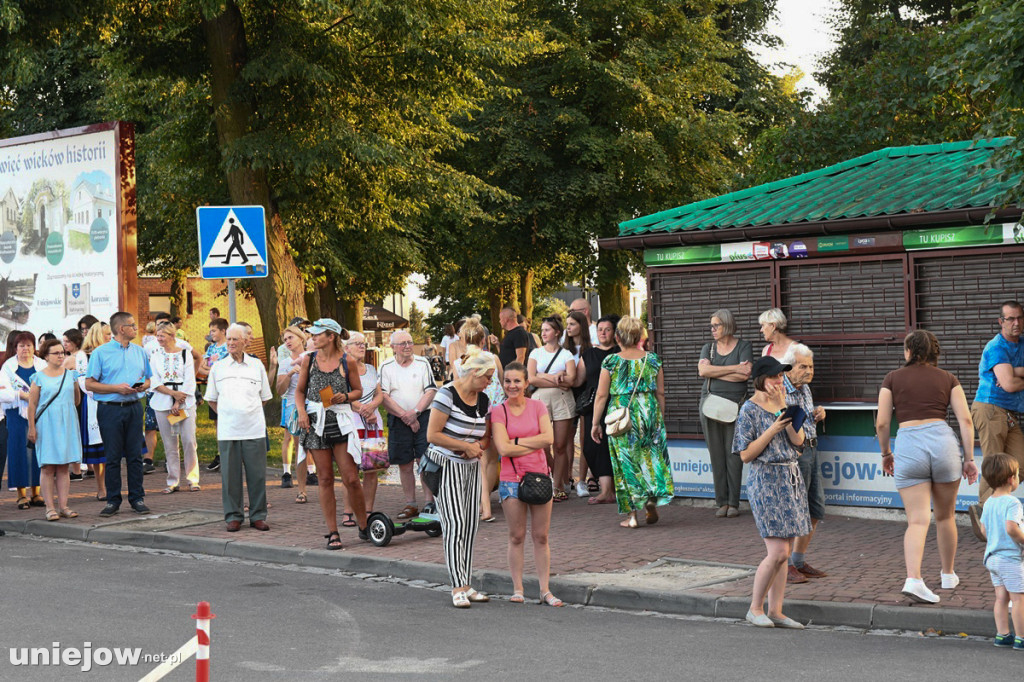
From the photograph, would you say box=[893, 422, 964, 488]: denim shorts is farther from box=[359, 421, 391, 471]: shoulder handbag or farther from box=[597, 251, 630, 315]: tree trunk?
box=[597, 251, 630, 315]: tree trunk

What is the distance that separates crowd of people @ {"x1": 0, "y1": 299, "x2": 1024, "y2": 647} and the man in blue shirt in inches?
0.6

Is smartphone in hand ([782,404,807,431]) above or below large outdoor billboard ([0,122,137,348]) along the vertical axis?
below

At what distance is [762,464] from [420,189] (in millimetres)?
19119

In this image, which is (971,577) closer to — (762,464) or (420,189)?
(762,464)

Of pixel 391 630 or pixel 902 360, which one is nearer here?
pixel 391 630

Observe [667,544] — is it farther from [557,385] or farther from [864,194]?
[864,194]

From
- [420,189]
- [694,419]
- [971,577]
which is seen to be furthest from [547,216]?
[971,577]

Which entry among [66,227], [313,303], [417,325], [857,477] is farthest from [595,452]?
[417,325]

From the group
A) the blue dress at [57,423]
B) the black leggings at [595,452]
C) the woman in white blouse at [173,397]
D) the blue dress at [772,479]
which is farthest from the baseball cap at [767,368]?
the woman in white blouse at [173,397]

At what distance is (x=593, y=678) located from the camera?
666cm

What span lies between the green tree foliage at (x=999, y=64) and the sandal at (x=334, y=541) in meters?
6.01

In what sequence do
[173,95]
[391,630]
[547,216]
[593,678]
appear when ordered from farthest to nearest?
[547,216] → [173,95] → [391,630] → [593,678]

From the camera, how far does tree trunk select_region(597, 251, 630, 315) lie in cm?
3391

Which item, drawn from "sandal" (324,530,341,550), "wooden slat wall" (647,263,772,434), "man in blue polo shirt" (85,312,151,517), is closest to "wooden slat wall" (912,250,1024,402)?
"wooden slat wall" (647,263,772,434)
